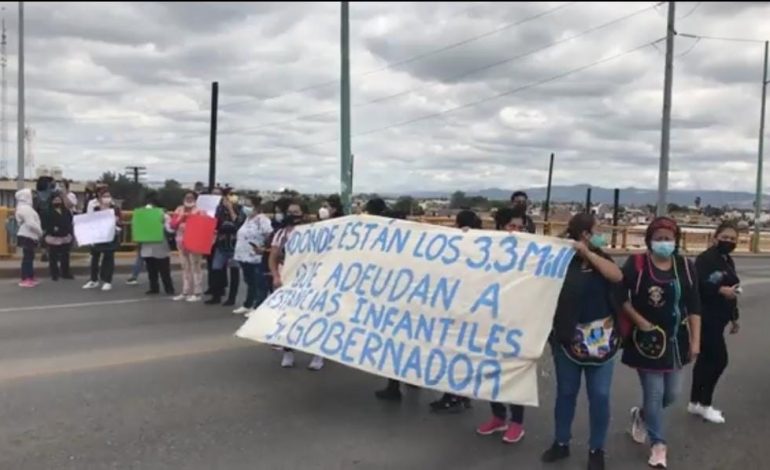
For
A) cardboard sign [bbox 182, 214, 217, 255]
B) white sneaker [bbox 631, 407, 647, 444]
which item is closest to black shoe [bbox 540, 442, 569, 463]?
white sneaker [bbox 631, 407, 647, 444]

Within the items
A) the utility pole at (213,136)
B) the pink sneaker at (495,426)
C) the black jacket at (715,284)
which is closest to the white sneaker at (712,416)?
the black jacket at (715,284)

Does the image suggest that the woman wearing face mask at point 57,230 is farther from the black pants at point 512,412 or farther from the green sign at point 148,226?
the black pants at point 512,412

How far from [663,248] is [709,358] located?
Answer: 1833 mm

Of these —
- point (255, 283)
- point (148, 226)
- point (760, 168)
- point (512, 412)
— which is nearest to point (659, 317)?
point (512, 412)

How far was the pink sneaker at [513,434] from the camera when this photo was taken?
5480 mm

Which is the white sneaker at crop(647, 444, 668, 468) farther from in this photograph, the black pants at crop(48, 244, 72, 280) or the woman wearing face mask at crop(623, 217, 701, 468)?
the black pants at crop(48, 244, 72, 280)

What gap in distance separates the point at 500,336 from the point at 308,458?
5.05 ft

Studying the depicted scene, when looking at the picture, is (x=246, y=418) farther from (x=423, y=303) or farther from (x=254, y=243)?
(x=254, y=243)

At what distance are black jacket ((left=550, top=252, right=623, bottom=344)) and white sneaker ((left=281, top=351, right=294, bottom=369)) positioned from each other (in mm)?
3282

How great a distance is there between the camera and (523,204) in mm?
7051

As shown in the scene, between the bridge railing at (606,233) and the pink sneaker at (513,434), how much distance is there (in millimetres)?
1581

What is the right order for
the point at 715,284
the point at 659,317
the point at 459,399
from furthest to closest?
the point at 459,399, the point at 715,284, the point at 659,317

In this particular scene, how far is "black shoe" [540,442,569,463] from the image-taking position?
512cm

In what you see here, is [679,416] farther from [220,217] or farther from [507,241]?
[220,217]
